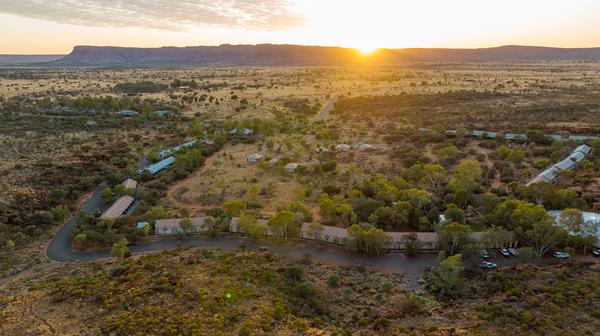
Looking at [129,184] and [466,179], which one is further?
[129,184]

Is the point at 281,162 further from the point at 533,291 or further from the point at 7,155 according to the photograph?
the point at 7,155

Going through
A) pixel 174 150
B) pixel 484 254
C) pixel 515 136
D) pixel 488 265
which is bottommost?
pixel 488 265

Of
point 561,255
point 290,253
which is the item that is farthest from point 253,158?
point 561,255

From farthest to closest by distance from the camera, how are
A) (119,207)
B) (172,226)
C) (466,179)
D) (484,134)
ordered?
(484,134) → (466,179) → (119,207) → (172,226)

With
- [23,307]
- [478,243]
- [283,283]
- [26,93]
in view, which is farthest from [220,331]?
[26,93]

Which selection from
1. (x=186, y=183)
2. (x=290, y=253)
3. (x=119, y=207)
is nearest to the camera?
(x=290, y=253)

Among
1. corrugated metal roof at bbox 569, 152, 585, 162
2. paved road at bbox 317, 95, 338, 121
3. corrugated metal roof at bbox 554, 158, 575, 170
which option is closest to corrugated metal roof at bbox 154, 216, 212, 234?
corrugated metal roof at bbox 554, 158, 575, 170

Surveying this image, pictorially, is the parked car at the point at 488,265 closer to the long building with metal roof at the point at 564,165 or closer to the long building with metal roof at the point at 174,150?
the long building with metal roof at the point at 564,165

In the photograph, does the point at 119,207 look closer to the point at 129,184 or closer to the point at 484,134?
the point at 129,184
